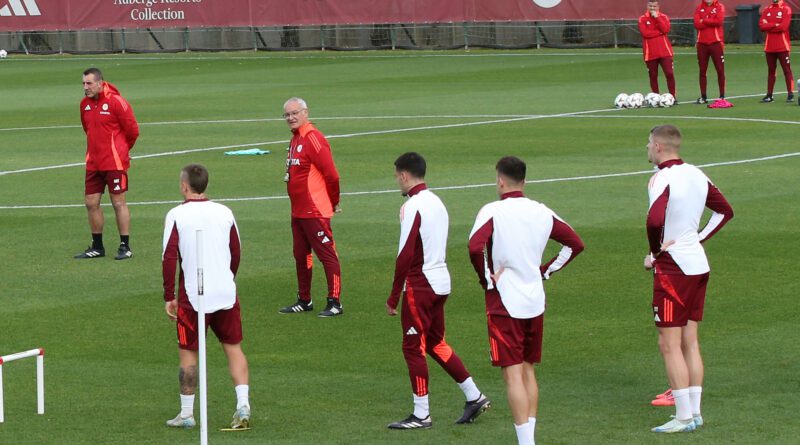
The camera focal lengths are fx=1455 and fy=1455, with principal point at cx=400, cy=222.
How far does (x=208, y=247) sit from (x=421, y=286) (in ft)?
5.28

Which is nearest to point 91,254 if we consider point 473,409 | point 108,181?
point 108,181

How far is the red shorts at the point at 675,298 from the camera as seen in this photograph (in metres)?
10.6

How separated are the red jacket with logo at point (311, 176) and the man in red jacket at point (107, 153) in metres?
3.79

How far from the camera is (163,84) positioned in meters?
42.9

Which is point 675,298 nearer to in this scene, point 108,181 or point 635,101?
point 108,181

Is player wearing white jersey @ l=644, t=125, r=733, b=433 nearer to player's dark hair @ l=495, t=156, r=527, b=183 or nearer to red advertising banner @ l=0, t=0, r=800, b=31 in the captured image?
player's dark hair @ l=495, t=156, r=527, b=183

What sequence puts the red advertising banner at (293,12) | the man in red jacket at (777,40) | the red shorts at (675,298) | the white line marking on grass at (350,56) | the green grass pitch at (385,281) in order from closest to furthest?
1. the red shorts at (675,298)
2. the green grass pitch at (385,281)
3. the man in red jacket at (777,40)
4. the white line marking on grass at (350,56)
5. the red advertising banner at (293,12)

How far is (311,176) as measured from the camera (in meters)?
15.0

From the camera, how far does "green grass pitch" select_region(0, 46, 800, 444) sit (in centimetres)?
1115

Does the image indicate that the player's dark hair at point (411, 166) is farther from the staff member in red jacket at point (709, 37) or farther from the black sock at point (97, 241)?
the staff member in red jacket at point (709, 37)

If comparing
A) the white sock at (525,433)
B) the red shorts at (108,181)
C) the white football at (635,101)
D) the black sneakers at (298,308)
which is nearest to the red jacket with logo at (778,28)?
the white football at (635,101)

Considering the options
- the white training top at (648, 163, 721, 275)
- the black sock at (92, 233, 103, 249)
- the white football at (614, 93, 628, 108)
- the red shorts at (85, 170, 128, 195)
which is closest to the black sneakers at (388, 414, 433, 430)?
the white training top at (648, 163, 721, 275)

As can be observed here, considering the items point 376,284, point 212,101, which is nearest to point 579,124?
point 212,101

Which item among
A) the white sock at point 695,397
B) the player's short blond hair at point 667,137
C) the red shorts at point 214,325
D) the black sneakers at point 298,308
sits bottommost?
the black sneakers at point 298,308
